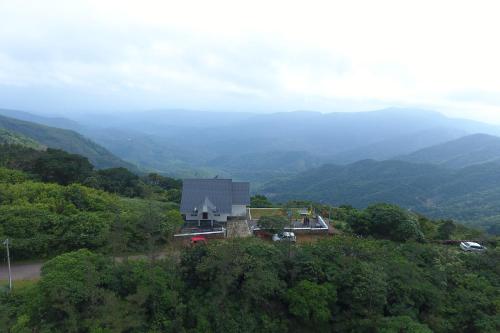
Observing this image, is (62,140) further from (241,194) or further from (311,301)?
(311,301)

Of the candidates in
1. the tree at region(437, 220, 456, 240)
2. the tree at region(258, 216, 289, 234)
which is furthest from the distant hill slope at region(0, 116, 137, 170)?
the tree at region(437, 220, 456, 240)

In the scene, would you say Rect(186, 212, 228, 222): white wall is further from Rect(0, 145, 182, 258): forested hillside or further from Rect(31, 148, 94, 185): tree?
Rect(31, 148, 94, 185): tree

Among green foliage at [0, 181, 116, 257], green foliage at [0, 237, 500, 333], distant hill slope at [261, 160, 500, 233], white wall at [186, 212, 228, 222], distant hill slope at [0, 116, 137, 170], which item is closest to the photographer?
green foliage at [0, 237, 500, 333]

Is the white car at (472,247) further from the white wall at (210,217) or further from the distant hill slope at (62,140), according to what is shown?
the distant hill slope at (62,140)

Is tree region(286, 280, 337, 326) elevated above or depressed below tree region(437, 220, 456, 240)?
below

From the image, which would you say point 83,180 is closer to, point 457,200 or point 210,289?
point 210,289
